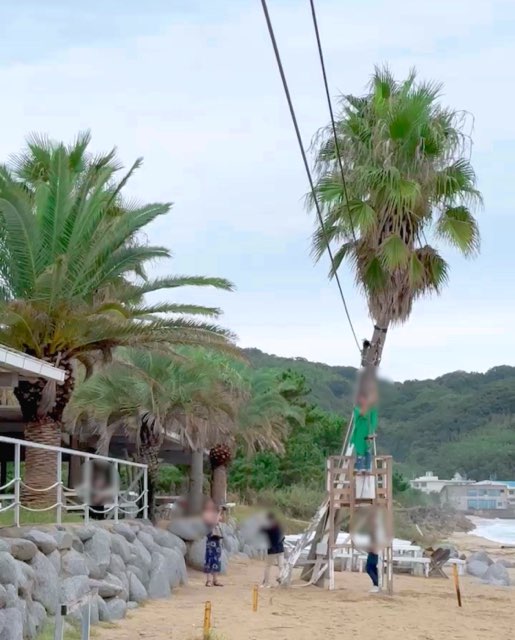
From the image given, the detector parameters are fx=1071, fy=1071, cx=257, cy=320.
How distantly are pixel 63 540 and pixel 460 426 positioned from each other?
11706 centimetres

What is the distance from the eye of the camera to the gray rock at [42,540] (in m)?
14.3

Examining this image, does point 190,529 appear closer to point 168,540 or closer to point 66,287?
point 168,540

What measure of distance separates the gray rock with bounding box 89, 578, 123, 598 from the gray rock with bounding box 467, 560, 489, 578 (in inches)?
649

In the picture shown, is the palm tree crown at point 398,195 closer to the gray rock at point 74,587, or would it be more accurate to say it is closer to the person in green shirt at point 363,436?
the person in green shirt at point 363,436

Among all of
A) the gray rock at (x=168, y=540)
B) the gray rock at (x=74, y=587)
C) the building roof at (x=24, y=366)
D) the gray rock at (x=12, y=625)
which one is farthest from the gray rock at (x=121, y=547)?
the gray rock at (x=12, y=625)

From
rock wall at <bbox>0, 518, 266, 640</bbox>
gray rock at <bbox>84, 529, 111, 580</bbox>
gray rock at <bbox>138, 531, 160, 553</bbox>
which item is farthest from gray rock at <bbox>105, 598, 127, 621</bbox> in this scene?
gray rock at <bbox>138, 531, 160, 553</bbox>

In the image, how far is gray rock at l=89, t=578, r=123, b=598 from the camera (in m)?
15.4

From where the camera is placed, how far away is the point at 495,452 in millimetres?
139375

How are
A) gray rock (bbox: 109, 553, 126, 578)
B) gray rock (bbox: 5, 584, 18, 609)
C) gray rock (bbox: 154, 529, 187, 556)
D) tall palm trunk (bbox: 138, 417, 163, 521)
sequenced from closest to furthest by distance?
gray rock (bbox: 5, 584, 18, 609) → gray rock (bbox: 109, 553, 126, 578) → gray rock (bbox: 154, 529, 187, 556) → tall palm trunk (bbox: 138, 417, 163, 521)

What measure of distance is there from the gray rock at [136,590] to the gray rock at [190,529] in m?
6.51

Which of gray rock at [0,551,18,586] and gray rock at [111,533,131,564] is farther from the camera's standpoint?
gray rock at [111,533,131,564]

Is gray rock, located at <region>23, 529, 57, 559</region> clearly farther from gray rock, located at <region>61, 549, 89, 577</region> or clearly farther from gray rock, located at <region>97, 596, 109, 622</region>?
gray rock, located at <region>97, 596, 109, 622</region>

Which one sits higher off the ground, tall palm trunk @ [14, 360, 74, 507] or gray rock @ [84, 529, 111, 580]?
tall palm trunk @ [14, 360, 74, 507]

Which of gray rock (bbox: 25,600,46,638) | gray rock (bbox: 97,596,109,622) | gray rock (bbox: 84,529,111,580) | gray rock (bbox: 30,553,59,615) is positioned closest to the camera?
gray rock (bbox: 25,600,46,638)
